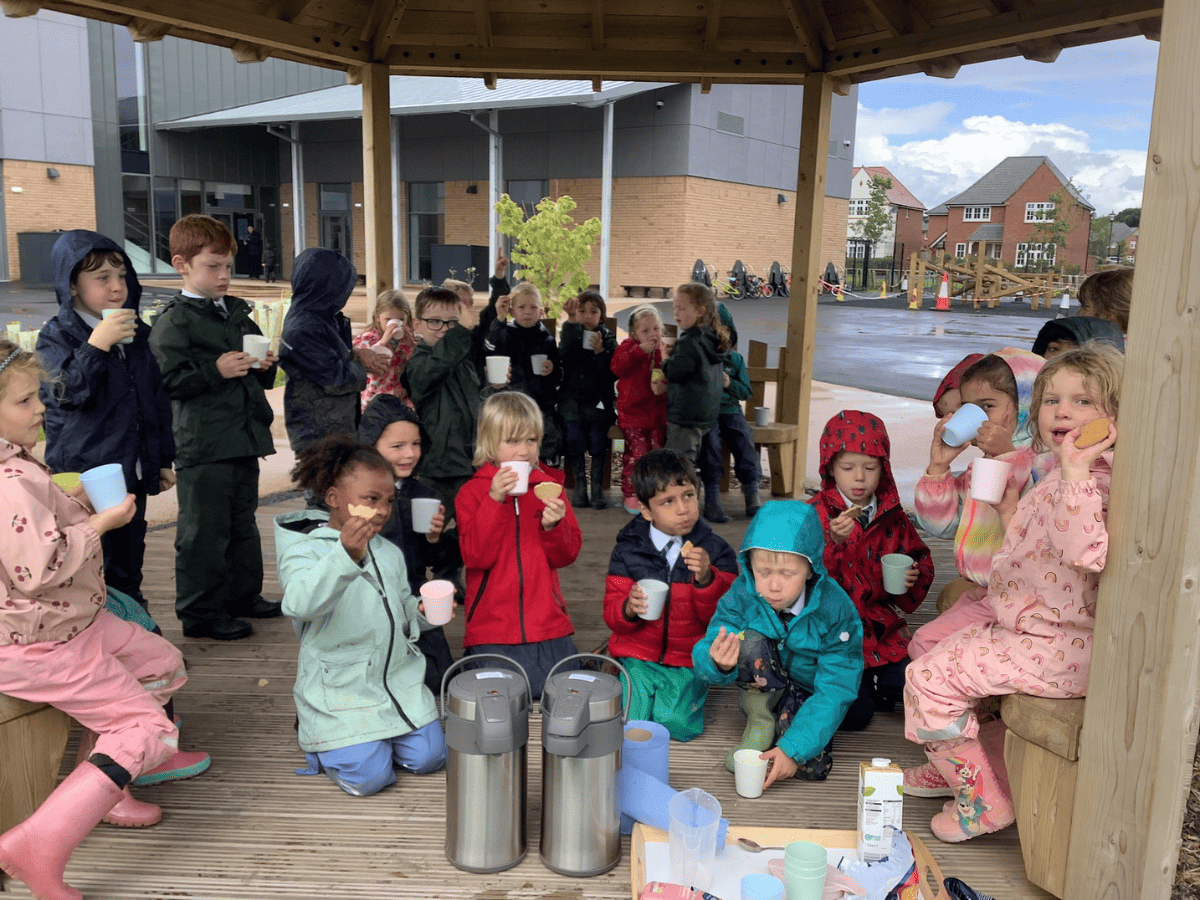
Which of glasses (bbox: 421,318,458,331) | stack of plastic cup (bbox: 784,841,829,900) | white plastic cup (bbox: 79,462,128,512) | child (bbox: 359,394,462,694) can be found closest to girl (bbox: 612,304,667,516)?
glasses (bbox: 421,318,458,331)

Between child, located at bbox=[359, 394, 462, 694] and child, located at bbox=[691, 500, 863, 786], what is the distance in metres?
1.15

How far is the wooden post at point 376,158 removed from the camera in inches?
259

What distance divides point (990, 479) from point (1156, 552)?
638mm

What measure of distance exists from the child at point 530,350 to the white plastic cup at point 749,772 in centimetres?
345

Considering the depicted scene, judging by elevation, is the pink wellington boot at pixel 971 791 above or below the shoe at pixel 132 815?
above

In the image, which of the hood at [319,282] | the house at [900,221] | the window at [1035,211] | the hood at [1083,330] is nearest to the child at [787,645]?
the hood at [1083,330]

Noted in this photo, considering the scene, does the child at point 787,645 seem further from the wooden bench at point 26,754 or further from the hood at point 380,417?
the wooden bench at point 26,754

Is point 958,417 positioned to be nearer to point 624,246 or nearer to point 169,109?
point 624,246

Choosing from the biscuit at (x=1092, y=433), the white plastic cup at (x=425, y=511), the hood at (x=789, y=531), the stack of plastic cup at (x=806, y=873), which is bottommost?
the stack of plastic cup at (x=806, y=873)

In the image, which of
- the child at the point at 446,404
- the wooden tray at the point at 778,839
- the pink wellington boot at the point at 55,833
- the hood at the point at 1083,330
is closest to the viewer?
the pink wellington boot at the point at 55,833

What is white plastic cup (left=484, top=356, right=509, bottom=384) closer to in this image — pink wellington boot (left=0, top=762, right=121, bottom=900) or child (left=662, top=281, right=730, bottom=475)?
child (left=662, top=281, right=730, bottom=475)

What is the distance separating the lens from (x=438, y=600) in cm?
319

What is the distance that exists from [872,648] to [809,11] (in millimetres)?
4386

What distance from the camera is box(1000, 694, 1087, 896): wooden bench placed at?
2.70 metres
